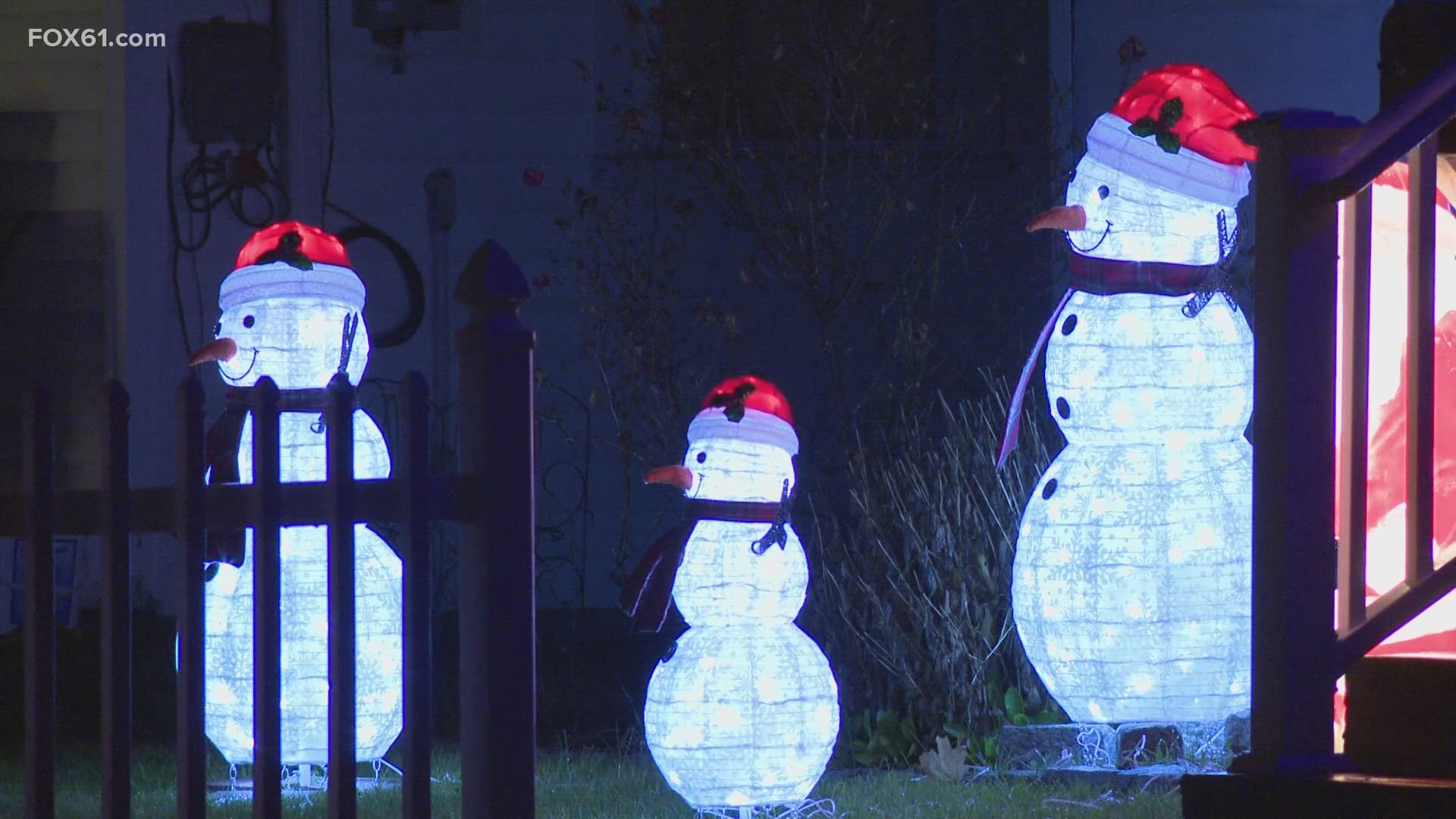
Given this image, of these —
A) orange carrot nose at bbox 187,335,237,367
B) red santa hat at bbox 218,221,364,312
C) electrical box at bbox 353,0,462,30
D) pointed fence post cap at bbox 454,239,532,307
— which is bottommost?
orange carrot nose at bbox 187,335,237,367

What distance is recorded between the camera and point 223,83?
921 centimetres

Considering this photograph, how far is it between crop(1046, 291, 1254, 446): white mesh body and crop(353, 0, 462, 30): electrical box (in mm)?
5173

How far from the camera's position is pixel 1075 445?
5.19 m

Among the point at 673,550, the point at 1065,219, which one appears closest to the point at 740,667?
the point at 673,550

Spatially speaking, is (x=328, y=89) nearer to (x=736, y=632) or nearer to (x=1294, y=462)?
(x=736, y=632)

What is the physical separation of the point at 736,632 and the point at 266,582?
2.00 m

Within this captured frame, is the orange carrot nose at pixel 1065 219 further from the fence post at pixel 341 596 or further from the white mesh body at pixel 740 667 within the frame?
the fence post at pixel 341 596

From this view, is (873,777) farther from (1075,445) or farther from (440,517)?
(440,517)

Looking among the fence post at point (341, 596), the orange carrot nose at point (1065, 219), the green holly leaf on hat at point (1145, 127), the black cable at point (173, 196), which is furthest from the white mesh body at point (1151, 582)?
the black cable at point (173, 196)

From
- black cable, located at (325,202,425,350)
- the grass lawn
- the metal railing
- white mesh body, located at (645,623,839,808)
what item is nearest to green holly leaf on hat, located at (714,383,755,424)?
white mesh body, located at (645,623,839,808)

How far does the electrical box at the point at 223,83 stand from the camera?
9211mm

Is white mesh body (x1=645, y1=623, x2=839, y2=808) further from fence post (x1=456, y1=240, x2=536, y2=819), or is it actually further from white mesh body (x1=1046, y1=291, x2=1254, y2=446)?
fence post (x1=456, y1=240, x2=536, y2=819)

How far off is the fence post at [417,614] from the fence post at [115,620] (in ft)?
1.59

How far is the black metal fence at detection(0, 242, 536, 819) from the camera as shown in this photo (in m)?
2.96
